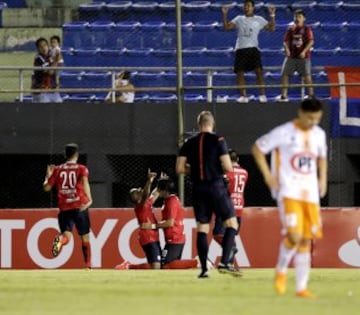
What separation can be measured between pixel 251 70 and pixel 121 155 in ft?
8.71

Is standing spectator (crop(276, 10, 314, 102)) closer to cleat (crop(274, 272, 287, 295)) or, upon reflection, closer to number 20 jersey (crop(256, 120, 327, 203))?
number 20 jersey (crop(256, 120, 327, 203))

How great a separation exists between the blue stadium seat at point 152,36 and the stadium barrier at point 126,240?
4673 millimetres

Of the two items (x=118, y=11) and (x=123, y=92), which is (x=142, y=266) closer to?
(x=123, y=92)

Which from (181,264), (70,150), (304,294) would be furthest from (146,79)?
(304,294)

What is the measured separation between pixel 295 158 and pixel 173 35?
593 inches

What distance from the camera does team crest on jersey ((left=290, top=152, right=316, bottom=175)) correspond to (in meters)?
14.1

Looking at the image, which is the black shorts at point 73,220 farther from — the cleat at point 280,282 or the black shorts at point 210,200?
the cleat at point 280,282

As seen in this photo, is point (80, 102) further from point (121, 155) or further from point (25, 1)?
point (25, 1)

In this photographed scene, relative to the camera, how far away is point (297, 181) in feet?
46.0

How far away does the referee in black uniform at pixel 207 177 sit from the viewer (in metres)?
17.7

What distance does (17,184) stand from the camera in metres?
28.1

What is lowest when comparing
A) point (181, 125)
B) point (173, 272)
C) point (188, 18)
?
point (173, 272)

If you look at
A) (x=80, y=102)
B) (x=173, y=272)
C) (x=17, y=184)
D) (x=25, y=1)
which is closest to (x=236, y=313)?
(x=173, y=272)

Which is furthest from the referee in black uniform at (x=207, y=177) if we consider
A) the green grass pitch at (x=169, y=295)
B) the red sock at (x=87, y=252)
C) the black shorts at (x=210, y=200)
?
the red sock at (x=87, y=252)
